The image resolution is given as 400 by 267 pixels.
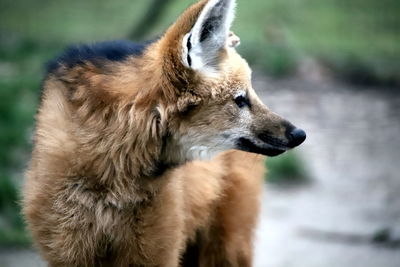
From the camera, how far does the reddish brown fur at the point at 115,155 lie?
325 cm

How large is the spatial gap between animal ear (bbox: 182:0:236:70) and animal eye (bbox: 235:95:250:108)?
0.57 ft

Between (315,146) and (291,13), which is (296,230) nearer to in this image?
(315,146)

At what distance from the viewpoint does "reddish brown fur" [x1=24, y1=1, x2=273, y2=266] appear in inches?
128

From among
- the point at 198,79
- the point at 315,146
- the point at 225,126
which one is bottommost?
the point at 315,146

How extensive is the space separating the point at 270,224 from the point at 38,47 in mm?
4785

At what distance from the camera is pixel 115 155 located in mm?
3277

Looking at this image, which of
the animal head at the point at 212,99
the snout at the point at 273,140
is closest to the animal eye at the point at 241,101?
the animal head at the point at 212,99

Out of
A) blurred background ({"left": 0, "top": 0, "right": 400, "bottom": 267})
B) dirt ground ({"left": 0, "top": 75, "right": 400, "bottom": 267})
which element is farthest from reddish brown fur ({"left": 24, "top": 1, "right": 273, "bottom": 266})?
dirt ground ({"left": 0, "top": 75, "right": 400, "bottom": 267})

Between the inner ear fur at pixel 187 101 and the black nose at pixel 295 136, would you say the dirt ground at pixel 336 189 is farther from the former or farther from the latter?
the inner ear fur at pixel 187 101

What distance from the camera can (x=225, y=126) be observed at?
10.9 ft

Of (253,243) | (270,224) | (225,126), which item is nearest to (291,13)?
(270,224)

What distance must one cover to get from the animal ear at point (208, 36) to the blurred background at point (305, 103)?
6.06 ft

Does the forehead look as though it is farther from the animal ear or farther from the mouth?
the mouth

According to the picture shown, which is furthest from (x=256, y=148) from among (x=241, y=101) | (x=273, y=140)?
(x=241, y=101)
